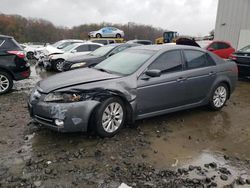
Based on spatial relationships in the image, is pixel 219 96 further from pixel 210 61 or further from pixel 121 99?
Result: pixel 121 99

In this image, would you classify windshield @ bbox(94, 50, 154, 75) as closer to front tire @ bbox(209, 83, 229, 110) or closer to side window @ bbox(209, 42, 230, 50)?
front tire @ bbox(209, 83, 229, 110)

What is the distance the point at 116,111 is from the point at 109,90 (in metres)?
0.40

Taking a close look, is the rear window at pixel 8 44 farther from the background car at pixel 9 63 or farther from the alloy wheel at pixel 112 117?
the alloy wheel at pixel 112 117

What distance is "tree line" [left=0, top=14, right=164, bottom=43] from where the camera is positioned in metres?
59.2

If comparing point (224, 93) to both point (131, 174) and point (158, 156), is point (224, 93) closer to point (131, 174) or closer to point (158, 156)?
point (158, 156)

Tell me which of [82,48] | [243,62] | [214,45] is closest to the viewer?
[243,62]

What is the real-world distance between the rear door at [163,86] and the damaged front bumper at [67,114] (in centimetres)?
99

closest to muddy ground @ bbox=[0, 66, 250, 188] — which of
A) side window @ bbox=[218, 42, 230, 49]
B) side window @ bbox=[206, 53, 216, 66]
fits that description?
side window @ bbox=[206, 53, 216, 66]

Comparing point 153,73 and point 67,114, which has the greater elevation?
point 153,73

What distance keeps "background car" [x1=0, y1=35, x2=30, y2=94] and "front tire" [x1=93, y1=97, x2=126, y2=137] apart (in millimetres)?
4623

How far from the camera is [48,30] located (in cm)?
6353

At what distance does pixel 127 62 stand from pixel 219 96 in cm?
247

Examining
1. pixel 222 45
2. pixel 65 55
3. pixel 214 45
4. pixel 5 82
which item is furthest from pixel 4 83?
pixel 222 45

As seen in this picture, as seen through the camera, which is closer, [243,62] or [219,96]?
[219,96]
